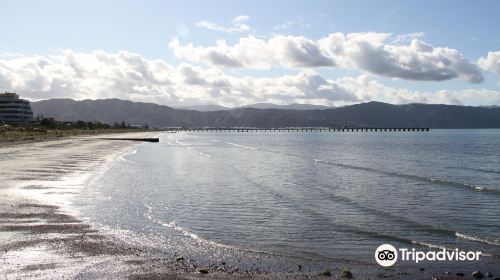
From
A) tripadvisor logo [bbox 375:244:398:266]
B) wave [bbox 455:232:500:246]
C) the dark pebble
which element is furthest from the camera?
wave [bbox 455:232:500:246]

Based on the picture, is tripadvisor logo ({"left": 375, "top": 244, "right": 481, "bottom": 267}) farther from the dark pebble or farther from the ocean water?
the dark pebble

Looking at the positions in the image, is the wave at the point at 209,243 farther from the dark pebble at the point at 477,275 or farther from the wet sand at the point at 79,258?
the dark pebble at the point at 477,275

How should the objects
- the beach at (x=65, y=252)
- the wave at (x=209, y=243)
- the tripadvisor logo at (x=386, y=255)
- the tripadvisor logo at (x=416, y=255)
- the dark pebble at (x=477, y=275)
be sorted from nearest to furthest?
the beach at (x=65, y=252), the dark pebble at (x=477, y=275), the tripadvisor logo at (x=386, y=255), the tripadvisor logo at (x=416, y=255), the wave at (x=209, y=243)

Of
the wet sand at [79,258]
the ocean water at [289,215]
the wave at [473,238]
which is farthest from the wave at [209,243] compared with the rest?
the wave at [473,238]

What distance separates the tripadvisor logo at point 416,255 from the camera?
554 inches

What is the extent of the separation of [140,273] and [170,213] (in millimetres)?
9552

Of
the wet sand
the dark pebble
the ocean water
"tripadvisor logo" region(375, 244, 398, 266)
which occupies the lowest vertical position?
the ocean water

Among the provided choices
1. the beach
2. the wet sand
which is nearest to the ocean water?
the wet sand

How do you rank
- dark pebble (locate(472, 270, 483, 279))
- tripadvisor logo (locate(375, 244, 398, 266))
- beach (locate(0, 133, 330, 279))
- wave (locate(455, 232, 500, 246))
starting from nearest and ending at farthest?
beach (locate(0, 133, 330, 279)), dark pebble (locate(472, 270, 483, 279)), tripadvisor logo (locate(375, 244, 398, 266)), wave (locate(455, 232, 500, 246))

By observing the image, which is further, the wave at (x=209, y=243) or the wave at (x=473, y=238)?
the wave at (x=473, y=238)

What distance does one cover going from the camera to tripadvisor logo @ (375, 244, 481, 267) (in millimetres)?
14062

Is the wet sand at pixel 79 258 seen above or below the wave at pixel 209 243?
above

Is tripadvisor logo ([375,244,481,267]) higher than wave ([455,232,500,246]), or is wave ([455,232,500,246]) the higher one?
tripadvisor logo ([375,244,481,267])

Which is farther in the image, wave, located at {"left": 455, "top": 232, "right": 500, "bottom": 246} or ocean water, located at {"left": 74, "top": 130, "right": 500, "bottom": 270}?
wave, located at {"left": 455, "top": 232, "right": 500, "bottom": 246}
